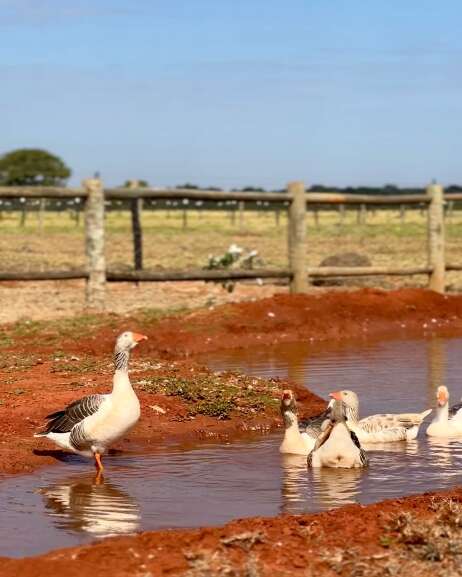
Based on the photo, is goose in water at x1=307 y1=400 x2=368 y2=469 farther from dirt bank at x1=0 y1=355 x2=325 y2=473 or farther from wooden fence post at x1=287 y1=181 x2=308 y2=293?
wooden fence post at x1=287 y1=181 x2=308 y2=293

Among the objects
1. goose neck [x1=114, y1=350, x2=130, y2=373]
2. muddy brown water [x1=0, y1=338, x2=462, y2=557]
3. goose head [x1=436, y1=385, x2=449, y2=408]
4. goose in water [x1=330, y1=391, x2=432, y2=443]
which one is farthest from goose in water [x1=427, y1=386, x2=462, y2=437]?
goose neck [x1=114, y1=350, x2=130, y2=373]

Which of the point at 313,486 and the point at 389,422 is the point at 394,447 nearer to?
the point at 389,422

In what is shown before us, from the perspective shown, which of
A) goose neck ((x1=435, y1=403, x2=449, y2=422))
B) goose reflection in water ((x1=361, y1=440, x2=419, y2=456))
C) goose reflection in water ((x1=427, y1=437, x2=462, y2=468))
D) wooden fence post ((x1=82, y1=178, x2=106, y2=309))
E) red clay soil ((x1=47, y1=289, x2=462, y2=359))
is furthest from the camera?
wooden fence post ((x1=82, y1=178, x2=106, y2=309))

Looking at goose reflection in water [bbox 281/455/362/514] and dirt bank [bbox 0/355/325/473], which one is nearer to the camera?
goose reflection in water [bbox 281/455/362/514]

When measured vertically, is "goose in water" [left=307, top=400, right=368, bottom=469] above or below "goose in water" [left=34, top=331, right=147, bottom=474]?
below

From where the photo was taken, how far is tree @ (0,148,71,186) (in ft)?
293

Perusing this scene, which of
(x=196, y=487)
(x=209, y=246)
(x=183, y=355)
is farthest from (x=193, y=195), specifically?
(x=209, y=246)

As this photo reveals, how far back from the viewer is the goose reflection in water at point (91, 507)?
768cm

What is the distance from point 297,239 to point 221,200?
4.44 feet

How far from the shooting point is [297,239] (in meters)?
20.8

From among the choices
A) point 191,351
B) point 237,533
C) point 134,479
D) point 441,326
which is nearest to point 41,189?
point 191,351

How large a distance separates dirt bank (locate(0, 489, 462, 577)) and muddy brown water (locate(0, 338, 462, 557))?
83 cm

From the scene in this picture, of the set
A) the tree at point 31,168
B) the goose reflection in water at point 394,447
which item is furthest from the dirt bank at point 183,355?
the tree at point 31,168

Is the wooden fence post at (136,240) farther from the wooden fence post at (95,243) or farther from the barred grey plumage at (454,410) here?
the barred grey plumage at (454,410)
